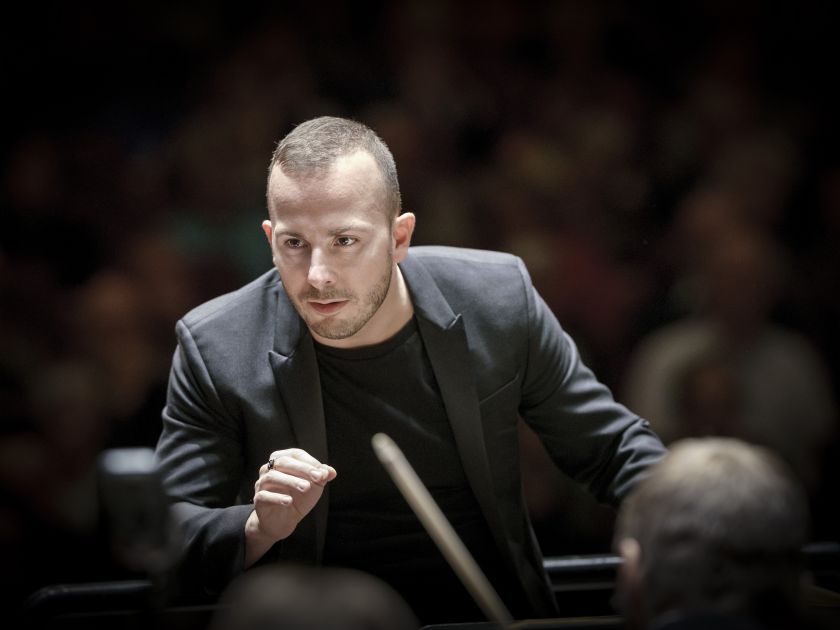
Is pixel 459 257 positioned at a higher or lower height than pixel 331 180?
lower

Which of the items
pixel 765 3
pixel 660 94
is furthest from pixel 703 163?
pixel 765 3

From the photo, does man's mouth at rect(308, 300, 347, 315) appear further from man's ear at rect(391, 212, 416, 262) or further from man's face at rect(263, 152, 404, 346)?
man's ear at rect(391, 212, 416, 262)

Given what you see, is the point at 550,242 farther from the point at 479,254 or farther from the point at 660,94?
the point at 479,254

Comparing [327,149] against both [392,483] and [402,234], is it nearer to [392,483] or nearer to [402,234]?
[402,234]

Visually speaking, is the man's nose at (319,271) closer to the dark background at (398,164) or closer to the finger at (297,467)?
the finger at (297,467)

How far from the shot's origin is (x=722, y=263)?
13.3 ft

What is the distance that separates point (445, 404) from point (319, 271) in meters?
0.44

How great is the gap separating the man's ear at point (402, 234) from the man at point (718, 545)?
1156mm

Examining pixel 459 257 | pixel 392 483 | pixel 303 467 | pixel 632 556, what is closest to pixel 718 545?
pixel 632 556

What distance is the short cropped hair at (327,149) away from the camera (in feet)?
7.64

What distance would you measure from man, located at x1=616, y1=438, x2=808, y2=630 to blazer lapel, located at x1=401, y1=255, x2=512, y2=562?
1.07 metres

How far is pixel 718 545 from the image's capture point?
1.37 m

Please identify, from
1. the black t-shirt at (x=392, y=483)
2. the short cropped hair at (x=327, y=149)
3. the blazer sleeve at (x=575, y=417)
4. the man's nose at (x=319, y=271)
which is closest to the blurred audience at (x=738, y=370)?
the blazer sleeve at (x=575, y=417)

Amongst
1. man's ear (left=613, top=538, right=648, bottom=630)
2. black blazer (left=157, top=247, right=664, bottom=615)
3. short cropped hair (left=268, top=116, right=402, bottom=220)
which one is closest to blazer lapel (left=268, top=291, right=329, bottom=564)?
black blazer (left=157, top=247, right=664, bottom=615)
